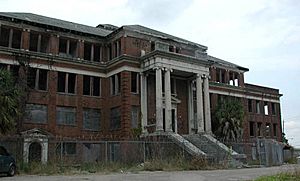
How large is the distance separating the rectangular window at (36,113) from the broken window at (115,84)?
644 cm

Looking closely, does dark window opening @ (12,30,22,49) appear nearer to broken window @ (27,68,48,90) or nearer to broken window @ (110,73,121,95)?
broken window @ (27,68,48,90)

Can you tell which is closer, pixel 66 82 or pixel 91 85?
pixel 66 82

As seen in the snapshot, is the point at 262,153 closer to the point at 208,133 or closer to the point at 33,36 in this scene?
the point at 208,133

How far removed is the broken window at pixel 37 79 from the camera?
3478cm

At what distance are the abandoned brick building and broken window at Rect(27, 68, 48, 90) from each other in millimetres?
87

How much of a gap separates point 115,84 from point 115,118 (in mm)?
3180

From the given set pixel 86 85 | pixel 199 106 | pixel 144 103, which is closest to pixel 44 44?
pixel 86 85

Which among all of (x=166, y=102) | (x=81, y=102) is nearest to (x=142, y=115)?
(x=166, y=102)

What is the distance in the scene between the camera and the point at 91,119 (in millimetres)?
37281

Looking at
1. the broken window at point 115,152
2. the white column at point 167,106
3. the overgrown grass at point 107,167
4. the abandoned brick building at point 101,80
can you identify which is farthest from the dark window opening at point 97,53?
the overgrown grass at point 107,167

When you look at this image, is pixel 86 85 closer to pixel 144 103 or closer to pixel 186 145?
pixel 144 103

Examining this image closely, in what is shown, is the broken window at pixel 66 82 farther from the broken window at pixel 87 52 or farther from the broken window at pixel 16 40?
the broken window at pixel 16 40

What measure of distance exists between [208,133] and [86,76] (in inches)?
500

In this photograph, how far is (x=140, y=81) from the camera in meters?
36.5
